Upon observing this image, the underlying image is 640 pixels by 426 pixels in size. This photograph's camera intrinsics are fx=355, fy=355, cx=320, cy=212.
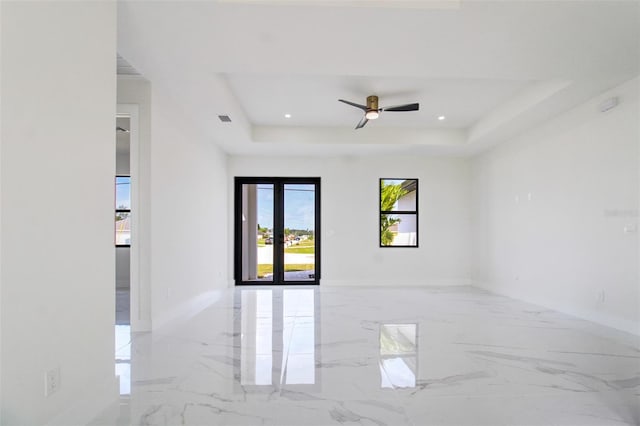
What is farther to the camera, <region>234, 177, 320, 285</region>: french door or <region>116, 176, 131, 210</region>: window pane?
<region>234, 177, 320, 285</region>: french door

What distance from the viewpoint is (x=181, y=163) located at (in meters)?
4.61

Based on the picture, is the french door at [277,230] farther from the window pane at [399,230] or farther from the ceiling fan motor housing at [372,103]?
the ceiling fan motor housing at [372,103]

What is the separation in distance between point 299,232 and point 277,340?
3760 millimetres

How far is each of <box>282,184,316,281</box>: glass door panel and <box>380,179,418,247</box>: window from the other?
1443mm

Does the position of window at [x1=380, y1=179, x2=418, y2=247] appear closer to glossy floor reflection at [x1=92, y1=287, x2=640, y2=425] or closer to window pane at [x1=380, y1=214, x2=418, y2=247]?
window pane at [x1=380, y1=214, x2=418, y2=247]

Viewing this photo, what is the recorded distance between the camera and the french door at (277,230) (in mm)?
7074

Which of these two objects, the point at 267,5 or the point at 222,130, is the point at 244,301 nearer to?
the point at 222,130

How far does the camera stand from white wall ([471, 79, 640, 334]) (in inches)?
148

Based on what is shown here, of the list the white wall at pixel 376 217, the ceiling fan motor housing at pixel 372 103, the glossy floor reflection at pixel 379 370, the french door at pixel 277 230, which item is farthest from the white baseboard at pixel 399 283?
the ceiling fan motor housing at pixel 372 103

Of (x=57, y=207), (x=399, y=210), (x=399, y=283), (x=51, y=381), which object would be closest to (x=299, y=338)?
(x=51, y=381)

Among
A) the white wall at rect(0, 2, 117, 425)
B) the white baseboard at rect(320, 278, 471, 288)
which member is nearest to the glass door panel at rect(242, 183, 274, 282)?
the white baseboard at rect(320, 278, 471, 288)

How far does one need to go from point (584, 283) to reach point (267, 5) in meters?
4.62

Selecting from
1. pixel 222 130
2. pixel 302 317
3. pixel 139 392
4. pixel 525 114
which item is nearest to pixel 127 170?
pixel 222 130

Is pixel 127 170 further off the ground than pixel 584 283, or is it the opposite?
pixel 127 170
